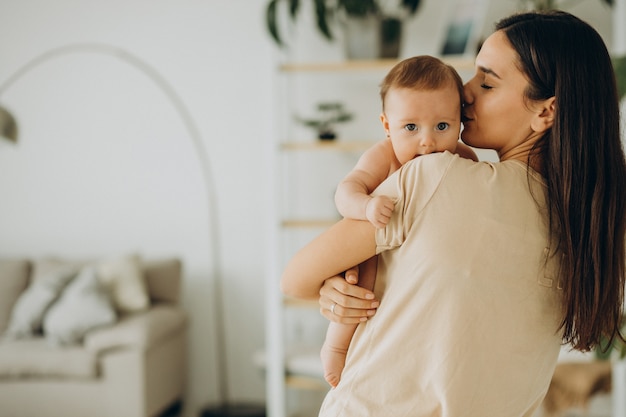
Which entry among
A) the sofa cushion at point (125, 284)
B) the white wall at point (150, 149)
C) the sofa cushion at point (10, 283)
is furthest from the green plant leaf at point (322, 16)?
the sofa cushion at point (10, 283)

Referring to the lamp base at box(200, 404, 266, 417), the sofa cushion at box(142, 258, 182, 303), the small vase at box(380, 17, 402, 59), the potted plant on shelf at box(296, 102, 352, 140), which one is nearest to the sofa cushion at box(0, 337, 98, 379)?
the sofa cushion at box(142, 258, 182, 303)

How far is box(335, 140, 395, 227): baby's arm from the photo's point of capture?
2.93 ft

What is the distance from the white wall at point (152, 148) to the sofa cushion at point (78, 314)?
0.68 m

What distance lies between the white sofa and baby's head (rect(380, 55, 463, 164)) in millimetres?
2556

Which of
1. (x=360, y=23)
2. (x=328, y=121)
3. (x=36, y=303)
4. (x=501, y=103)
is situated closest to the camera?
(x=501, y=103)

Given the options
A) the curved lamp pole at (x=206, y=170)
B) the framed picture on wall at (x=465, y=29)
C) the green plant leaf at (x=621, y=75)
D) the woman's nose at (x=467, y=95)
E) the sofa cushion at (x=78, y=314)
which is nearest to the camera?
the woman's nose at (x=467, y=95)

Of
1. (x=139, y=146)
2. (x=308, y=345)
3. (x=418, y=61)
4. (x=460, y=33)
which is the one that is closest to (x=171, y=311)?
(x=308, y=345)

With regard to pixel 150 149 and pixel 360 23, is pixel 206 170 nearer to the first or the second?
pixel 150 149

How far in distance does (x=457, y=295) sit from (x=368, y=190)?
0.27 m

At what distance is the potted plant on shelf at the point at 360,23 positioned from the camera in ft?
Result: 10.3

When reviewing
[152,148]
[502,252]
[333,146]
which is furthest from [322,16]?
[502,252]

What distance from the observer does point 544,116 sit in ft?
3.17

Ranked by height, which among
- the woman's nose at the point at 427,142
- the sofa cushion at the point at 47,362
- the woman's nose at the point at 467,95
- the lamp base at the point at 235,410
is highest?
the woman's nose at the point at 467,95

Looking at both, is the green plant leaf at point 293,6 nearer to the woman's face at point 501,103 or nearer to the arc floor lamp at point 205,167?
the arc floor lamp at point 205,167
